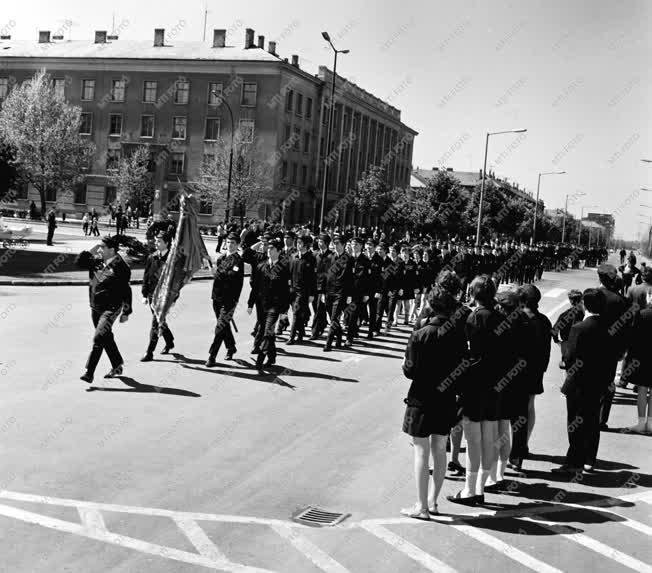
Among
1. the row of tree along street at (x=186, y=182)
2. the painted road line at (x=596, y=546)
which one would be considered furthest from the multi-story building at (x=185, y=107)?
the painted road line at (x=596, y=546)

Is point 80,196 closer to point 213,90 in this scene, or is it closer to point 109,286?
point 213,90

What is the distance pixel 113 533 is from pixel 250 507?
1.12m

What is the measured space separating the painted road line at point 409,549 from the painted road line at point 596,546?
1226 mm

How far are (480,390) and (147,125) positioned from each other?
220 feet

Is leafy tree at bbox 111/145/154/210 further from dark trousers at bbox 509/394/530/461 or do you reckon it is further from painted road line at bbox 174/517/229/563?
painted road line at bbox 174/517/229/563

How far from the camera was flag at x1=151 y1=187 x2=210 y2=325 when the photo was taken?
12.1 m

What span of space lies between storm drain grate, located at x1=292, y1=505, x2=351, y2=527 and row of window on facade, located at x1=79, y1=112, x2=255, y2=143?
60.9 m

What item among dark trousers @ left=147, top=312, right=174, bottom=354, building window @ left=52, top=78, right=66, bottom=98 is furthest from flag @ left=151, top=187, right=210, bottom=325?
building window @ left=52, top=78, right=66, bottom=98

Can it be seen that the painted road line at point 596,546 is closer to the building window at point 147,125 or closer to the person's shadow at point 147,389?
the person's shadow at point 147,389

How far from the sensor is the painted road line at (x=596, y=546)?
218 inches

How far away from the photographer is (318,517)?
6094 mm

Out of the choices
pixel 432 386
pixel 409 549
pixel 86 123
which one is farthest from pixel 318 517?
pixel 86 123

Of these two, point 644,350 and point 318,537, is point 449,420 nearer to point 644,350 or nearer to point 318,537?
point 318,537

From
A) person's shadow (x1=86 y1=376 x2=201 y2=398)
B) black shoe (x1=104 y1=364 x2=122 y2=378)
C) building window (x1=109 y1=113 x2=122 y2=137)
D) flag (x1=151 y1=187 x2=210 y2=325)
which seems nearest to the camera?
person's shadow (x1=86 y1=376 x2=201 y2=398)
